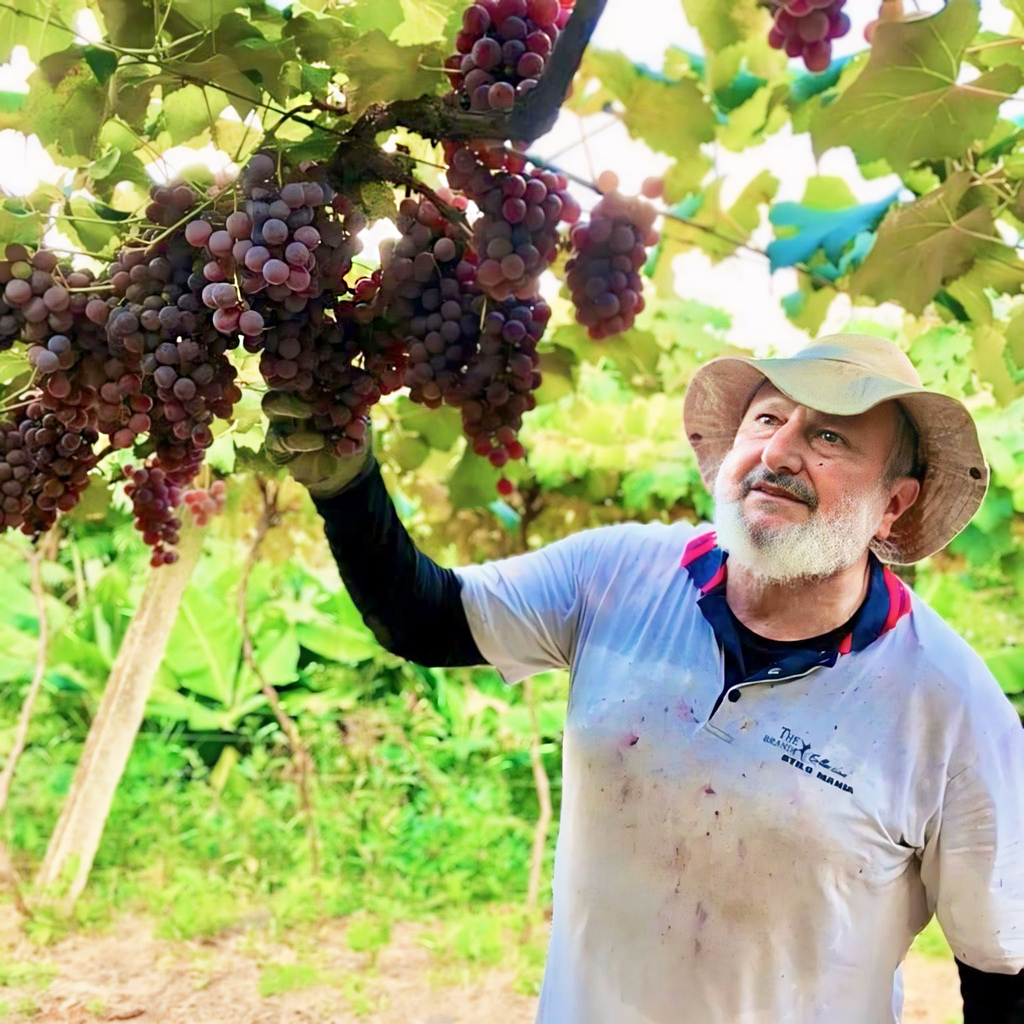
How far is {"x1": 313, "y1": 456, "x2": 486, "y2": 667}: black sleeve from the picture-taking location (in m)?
1.39

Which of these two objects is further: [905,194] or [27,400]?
[905,194]

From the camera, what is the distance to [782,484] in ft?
4.54

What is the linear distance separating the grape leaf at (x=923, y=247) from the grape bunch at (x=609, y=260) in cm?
49

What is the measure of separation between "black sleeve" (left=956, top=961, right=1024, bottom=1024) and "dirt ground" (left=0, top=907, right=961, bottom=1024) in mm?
2056

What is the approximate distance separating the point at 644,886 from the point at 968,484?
0.71 meters

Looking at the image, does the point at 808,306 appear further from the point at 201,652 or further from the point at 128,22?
the point at 201,652

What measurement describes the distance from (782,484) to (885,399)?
0.17 m

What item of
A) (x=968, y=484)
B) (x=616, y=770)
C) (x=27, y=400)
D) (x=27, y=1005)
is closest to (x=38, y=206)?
(x=27, y=400)

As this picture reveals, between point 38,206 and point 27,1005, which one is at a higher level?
point 38,206

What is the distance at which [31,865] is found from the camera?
13.8ft

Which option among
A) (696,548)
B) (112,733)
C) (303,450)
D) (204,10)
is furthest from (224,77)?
(112,733)

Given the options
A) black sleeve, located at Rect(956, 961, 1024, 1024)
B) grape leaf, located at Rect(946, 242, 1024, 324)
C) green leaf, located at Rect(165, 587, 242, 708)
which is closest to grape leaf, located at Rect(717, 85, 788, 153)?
grape leaf, located at Rect(946, 242, 1024, 324)

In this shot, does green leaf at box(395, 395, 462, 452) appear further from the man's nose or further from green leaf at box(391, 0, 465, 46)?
green leaf at box(391, 0, 465, 46)

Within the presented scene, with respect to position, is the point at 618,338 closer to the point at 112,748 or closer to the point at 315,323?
the point at 315,323
